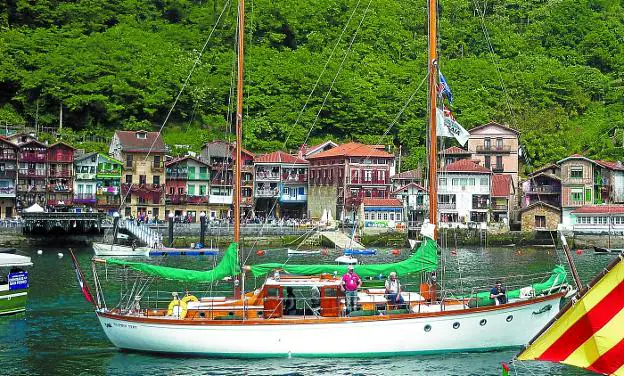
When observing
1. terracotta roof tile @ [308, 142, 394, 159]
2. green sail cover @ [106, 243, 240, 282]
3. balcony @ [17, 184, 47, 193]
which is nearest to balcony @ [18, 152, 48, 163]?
balcony @ [17, 184, 47, 193]

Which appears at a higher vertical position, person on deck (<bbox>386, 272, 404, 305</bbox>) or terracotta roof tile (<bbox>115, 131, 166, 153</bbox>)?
terracotta roof tile (<bbox>115, 131, 166, 153</bbox>)

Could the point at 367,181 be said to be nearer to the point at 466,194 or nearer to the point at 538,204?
the point at 466,194

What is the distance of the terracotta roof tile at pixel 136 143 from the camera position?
109106 mm

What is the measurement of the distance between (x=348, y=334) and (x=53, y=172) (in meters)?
81.9

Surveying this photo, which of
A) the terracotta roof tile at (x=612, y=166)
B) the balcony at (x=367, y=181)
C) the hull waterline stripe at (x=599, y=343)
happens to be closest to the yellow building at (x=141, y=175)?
the balcony at (x=367, y=181)

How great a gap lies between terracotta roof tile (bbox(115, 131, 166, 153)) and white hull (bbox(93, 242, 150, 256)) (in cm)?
3012

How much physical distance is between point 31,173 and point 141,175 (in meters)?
13.4

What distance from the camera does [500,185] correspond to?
351ft

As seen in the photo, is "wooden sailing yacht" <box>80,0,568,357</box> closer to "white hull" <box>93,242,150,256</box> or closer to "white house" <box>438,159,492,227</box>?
"white hull" <box>93,242,150,256</box>

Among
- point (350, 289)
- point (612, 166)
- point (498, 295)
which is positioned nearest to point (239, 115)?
point (350, 289)

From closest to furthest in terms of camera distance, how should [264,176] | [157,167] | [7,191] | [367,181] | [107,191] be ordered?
1. [7,191]
2. [107,191]
3. [157,167]
4. [367,181]
5. [264,176]

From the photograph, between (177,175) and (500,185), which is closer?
(500,185)

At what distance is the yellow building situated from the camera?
10706 cm

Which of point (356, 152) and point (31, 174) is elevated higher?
point (356, 152)
